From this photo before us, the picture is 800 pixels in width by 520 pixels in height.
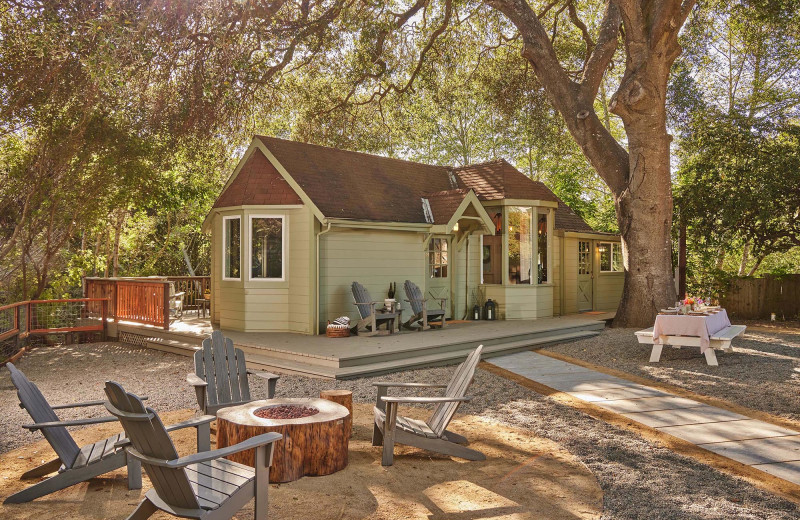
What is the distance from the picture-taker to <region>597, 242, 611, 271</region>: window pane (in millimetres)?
16766

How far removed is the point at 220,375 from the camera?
17.6 feet

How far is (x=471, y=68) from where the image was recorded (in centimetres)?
1806

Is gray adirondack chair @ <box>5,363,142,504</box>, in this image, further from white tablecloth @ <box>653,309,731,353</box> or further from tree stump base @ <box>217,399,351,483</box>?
white tablecloth @ <box>653,309,731,353</box>

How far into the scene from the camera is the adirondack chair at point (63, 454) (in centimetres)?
373

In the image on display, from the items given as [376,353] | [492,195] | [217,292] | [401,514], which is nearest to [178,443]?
[401,514]

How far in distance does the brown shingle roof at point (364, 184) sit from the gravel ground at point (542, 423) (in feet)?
11.7

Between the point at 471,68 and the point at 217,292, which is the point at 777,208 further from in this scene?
the point at 217,292

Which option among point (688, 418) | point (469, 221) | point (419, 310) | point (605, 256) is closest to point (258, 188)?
point (419, 310)

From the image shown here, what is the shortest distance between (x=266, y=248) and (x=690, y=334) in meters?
7.45

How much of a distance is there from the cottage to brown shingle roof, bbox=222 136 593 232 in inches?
1.2

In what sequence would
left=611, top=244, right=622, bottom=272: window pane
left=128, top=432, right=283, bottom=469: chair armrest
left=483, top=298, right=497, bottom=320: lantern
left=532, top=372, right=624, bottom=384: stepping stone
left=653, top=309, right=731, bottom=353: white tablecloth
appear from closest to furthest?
left=128, top=432, right=283, bottom=469: chair armrest < left=532, top=372, right=624, bottom=384: stepping stone < left=653, top=309, right=731, bottom=353: white tablecloth < left=483, top=298, right=497, bottom=320: lantern < left=611, top=244, right=622, bottom=272: window pane

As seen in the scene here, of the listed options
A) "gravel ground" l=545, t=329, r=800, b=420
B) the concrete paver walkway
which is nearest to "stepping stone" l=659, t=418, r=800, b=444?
the concrete paver walkway

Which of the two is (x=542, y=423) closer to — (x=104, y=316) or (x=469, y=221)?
(x=469, y=221)

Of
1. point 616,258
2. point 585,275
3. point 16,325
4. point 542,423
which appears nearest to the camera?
point 542,423
